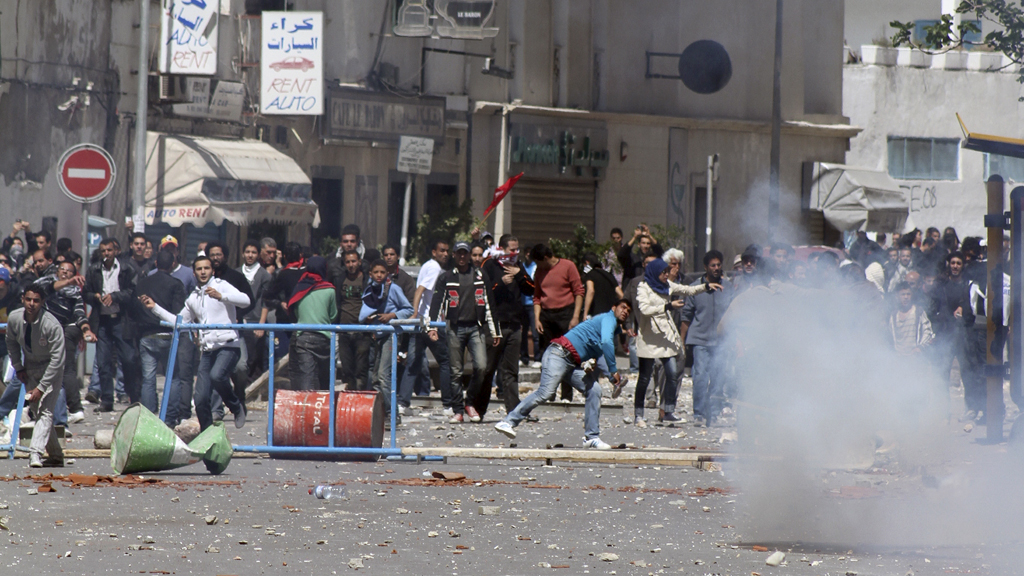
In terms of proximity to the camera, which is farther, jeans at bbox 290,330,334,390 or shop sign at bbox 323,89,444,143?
shop sign at bbox 323,89,444,143

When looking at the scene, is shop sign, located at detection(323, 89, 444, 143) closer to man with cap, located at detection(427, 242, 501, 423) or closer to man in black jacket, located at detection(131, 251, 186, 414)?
man with cap, located at detection(427, 242, 501, 423)

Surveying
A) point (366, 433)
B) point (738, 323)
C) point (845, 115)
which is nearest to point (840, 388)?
point (738, 323)

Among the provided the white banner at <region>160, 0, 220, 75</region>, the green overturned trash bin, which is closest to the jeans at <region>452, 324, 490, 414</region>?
the green overturned trash bin

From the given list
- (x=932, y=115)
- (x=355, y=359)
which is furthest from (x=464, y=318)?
(x=932, y=115)

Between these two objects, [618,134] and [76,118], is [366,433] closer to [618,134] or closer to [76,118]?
[76,118]

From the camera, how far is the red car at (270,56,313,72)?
75.7ft

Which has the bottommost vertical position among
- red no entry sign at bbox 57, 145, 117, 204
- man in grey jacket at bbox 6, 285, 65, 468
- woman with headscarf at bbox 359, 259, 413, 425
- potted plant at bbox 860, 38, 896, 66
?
man in grey jacket at bbox 6, 285, 65, 468

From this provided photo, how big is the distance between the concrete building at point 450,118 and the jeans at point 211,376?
5.37 m

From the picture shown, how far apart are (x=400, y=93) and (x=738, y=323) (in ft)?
57.3

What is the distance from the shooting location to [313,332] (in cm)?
1274

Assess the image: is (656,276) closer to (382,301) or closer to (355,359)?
(382,301)

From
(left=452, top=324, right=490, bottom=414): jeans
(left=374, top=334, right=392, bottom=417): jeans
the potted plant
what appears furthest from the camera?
the potted plant

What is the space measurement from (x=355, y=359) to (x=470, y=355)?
3.97ft

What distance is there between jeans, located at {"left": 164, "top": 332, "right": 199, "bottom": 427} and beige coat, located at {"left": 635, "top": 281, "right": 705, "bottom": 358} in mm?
4223
